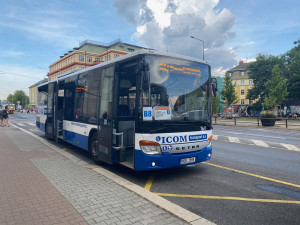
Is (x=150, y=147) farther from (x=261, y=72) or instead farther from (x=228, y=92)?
(x=261, y=72)

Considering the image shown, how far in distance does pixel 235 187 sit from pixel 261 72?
59301 millimetres

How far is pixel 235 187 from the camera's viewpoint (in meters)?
5.17

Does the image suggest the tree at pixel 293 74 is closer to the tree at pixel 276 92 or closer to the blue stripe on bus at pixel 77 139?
the tree at pixel 276 92

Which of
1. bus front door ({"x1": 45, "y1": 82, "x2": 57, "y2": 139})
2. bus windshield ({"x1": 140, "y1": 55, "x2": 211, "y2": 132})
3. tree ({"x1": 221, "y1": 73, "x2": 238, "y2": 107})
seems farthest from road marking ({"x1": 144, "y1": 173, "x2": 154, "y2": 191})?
tree ({"x1": 221, "y1": 73, "x2": 238, "y2": 107})

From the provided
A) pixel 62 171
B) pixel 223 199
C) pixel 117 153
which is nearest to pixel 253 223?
pixel 223 199

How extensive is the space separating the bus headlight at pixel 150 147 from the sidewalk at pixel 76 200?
0.81 metres

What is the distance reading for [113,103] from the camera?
612 cm

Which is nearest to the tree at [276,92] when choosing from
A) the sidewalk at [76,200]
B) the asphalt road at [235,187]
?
the asphalt road at [235,187]

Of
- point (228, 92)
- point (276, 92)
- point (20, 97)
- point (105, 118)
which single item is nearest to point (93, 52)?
point (228, 92)

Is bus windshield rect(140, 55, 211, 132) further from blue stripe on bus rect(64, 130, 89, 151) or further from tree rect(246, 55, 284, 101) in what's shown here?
tree rect(246, 55, 284, 101)

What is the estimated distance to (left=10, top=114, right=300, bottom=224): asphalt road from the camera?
3877 millimetres

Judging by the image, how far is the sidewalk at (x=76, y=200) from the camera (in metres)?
3.51

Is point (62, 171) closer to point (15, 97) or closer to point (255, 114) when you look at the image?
point (255, 114)

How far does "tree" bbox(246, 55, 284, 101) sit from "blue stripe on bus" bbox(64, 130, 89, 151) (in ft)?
184
